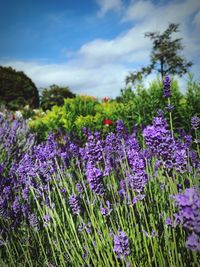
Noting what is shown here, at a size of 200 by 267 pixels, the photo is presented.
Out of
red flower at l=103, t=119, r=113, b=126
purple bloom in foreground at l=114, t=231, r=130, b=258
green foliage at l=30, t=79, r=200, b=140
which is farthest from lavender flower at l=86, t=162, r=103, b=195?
red flower at l=103, t=119, r=113, b=126

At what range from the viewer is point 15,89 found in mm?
17406

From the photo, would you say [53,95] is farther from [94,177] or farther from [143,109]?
[94,177]

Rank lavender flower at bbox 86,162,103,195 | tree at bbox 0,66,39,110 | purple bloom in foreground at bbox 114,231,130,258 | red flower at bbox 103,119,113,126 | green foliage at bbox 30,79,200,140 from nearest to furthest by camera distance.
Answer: purple bloom in foreground at bbox 114,231,130,258
lavender flower at bbox 86,162,103,195
green foliage at bbox 30,79,200,140
red flower at bbox 103,119,113,126
tree at bbox 0,66,39,110

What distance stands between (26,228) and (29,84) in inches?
633

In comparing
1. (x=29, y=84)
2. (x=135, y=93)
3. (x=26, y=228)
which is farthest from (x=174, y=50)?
(x=26, y=228)

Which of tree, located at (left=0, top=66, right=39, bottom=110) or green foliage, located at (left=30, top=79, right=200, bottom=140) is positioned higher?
tree, located at (left=0, top=66, right=39, bottom=110)

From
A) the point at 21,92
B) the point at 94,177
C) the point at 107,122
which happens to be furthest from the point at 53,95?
the point at 94,177

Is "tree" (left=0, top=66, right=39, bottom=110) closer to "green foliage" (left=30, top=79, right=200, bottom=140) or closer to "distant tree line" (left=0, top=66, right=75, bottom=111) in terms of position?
"distant tree line" (left=0, top=66, right=75, bottom=111)

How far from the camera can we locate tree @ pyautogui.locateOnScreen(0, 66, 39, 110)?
17.1 metres

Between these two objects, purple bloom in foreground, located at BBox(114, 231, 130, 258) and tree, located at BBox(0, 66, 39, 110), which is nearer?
purple bloom in foreground, located at BBox(114, 231, 130, 258)

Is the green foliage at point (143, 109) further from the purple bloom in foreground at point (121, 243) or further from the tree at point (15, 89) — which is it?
the tree at point (15, 89)

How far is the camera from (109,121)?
6.25 metres

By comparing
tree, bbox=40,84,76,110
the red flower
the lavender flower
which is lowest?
the lavender flower

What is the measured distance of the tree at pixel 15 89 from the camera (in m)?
17.1
